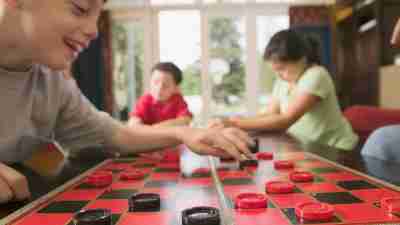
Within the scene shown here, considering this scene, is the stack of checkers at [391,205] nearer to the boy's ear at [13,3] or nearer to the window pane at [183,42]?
the boy's ear at [13,3]

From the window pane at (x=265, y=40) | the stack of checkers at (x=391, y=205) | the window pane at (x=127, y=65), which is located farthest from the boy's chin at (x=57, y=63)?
the window pane at (x=265, y=40)

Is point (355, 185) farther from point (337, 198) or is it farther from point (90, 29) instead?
point (90, 29)

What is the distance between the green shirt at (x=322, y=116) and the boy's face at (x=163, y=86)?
34.2 inches

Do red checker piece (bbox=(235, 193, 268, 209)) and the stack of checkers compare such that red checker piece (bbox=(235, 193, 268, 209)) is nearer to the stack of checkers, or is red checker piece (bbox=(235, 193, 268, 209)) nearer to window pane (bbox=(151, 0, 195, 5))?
the stack of checkers

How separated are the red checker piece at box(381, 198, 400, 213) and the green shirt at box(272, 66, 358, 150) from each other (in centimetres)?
159

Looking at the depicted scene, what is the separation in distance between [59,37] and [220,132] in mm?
554

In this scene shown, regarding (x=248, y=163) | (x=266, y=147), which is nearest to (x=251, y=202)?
(x=248, y=163)

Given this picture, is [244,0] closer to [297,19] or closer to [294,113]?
[297,19]

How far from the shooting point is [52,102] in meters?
1.41

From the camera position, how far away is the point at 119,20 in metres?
7.67

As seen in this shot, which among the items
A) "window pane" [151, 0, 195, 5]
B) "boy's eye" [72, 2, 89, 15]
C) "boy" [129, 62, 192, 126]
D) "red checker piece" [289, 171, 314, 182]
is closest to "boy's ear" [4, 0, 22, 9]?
"boy's eye" [72, 2, 89, 15]

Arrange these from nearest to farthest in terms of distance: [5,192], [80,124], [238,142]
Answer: [5,192] → [238,142] → [80,124]

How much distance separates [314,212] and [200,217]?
0.20m

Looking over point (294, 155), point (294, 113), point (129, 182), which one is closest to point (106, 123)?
point (129, 182)
